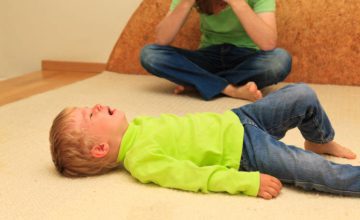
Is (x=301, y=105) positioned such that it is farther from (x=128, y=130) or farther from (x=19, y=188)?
(x=19, y=188)

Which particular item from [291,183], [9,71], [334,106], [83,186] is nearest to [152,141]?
[83,186]

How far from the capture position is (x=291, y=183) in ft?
2.98

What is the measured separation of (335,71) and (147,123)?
4.10 feet

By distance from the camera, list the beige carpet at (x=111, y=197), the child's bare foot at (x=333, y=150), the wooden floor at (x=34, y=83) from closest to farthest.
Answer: the beige carpet at (x=111, y=197) < the child's bare foot at (x=333, y=150) < the wooden floor at (x=34, y=83)

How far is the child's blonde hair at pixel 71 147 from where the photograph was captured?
905 millimetres

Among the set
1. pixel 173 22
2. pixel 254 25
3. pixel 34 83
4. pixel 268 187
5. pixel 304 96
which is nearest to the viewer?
pixel 268 187

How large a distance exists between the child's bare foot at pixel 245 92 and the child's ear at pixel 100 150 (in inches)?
31.4

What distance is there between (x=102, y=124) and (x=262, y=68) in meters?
0.89

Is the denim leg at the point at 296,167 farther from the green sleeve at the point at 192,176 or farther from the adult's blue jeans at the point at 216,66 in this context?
the adult's blue jeans at the point at 216,66

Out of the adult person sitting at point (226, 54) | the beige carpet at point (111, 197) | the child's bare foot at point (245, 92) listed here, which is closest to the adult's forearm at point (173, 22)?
the adult person sitting at point (226, 54)

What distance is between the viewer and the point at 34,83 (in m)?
2.11

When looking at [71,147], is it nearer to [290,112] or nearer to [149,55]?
[290,112]

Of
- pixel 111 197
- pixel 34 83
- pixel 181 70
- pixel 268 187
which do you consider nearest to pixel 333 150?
pixel 268 187

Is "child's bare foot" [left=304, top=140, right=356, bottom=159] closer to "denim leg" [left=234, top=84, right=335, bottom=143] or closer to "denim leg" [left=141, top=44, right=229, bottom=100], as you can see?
"denim leg" [left=234, top=84, right=335, bottom=143]
